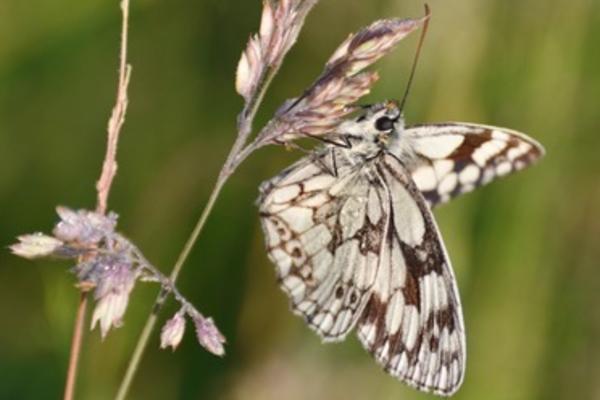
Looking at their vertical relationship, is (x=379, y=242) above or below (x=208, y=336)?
above

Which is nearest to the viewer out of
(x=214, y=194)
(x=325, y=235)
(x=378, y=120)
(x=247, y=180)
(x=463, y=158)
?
(x=214, y=194)

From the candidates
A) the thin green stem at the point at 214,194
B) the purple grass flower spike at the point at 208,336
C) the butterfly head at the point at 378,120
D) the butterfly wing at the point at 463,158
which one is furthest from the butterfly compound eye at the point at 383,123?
the purple grass flower spike at the point at 208,336

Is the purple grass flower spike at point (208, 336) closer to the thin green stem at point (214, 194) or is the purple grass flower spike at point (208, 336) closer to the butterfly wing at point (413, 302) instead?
the thin green stem at point (214, 194)

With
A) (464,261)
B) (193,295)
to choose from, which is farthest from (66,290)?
(464,261)

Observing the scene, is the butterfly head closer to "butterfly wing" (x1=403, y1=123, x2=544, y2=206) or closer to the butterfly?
the butterfly

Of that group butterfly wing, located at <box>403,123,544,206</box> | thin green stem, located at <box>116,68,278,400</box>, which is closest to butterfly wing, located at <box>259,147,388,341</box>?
butterfly wing, located at <box>403,123,544,206</box>

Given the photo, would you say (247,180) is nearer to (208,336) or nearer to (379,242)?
(379,242)

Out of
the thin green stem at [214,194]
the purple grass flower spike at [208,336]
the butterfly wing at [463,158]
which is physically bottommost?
the purple grass flower spike at [208,336]

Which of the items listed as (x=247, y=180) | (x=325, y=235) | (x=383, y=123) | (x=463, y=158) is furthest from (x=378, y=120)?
(x=247, y=180)
